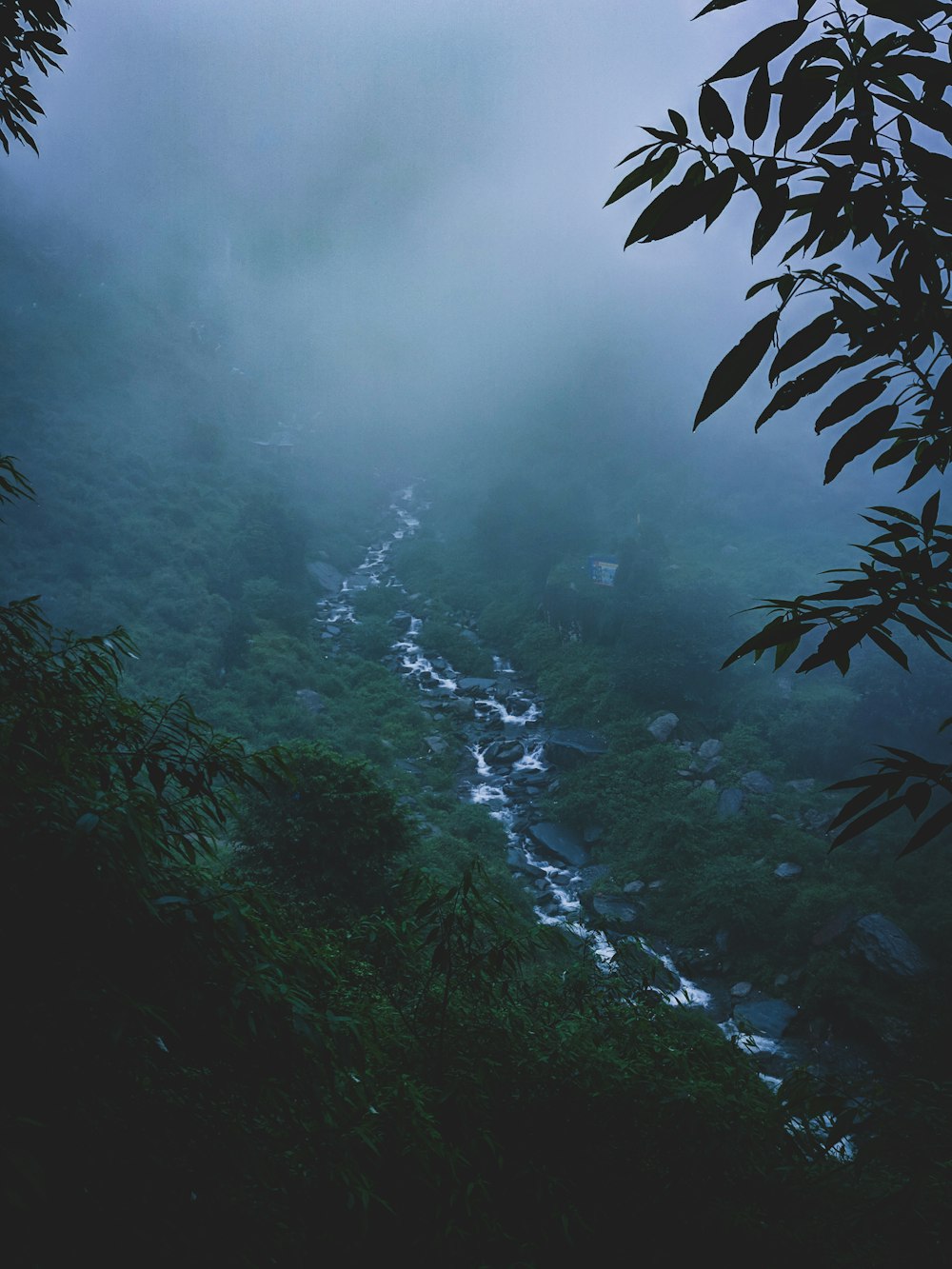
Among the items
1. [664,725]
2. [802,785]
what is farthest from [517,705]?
[802,785]

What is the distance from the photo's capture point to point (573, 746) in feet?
58.4

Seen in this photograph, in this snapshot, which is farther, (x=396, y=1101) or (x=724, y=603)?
(x=724, y=603)

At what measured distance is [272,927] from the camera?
2.47 metres

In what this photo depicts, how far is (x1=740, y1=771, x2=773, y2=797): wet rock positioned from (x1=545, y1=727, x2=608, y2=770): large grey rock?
3.62 meters

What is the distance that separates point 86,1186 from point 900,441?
2.20 metres

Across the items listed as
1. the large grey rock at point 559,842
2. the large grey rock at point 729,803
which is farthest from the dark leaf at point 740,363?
the large grey rock at point 729,803

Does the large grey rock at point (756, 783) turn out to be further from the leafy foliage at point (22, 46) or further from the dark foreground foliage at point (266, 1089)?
the leafy foliage at point (22, 46)

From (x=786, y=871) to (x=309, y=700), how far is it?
1281 centimetres

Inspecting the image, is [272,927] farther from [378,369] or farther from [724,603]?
[378,369]

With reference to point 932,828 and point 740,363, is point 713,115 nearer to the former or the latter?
point 740,363

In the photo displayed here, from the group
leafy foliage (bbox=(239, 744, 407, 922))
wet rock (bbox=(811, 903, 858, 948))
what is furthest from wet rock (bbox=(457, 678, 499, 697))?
wet rock (bbox=(811, 903, 858, 948))

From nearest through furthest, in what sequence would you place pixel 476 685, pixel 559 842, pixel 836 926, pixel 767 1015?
pixel 767 1015
pixel 836 926
pixel 559 842
pixel 476 685

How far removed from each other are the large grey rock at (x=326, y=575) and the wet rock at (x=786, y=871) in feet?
71.3

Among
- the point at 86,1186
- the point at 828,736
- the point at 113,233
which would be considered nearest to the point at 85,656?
the point at 86,1186
